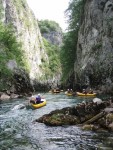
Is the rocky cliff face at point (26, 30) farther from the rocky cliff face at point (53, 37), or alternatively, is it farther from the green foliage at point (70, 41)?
the rocky cliff face at point (53, 37)

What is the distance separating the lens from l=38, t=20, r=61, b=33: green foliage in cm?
12988

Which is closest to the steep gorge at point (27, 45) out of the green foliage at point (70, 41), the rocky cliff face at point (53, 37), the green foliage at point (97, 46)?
the green foliage at point (70, 41)

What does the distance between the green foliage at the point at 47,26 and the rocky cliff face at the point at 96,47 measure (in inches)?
3129

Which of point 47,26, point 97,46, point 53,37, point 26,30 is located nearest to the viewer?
point 97,46

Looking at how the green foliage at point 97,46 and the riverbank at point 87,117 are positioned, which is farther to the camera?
the green foliage at point 97,46

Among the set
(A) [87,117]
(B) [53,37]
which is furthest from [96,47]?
(B) [53,37]

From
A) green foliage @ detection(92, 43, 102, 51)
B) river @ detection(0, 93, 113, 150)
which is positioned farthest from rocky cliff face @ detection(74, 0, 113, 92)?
river @ detection(0, 93, 113, 150)

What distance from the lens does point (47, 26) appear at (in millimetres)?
133375

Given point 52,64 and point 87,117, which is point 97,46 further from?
point 52,64

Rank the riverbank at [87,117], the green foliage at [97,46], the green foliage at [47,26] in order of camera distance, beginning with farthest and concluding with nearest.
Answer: the green foliage at [47,26], the green foliage at [97,46], the riverbank at [87,117]

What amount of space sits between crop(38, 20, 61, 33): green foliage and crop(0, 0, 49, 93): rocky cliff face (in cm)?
4147

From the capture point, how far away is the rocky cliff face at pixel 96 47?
3934 cm

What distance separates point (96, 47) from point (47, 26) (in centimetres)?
9247

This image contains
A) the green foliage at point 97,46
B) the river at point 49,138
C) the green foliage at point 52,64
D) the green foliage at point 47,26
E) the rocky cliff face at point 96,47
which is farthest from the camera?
the green foliage at point 47,26
